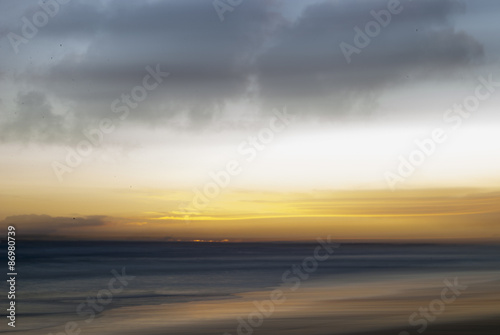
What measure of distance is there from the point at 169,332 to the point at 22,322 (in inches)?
130

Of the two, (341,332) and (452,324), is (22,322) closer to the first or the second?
(341,332)

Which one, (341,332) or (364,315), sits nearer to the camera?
(341,332)

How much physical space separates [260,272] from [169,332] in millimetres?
13721

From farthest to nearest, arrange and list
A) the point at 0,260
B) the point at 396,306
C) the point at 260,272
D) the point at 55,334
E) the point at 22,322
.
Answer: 1. the point at 0,260
2. the point at 260,272
3. the point at 396,306
4. the point at 22,322
5. the point at 55,334

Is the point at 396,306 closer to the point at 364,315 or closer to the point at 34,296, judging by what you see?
the point at 364,315

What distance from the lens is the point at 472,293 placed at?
1588 centimetres

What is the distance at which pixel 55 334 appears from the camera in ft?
36.9

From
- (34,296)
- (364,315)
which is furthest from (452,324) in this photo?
(34,296)

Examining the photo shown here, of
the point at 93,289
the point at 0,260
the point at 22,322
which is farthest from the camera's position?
the point at 0,260

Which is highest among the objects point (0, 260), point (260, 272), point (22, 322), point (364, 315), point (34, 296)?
point (0, 260)

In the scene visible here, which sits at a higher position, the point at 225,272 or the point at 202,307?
the point at 225,272

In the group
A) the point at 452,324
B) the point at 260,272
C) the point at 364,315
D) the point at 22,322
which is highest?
the point at 260,272

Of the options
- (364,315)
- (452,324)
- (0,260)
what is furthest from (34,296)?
(0,260)

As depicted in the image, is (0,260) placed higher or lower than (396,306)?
higher
